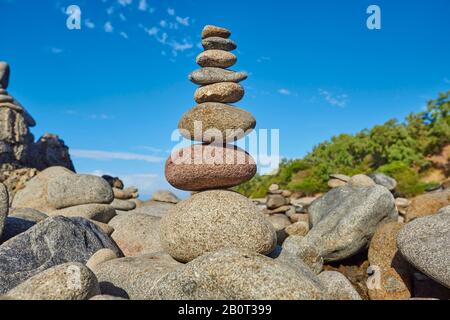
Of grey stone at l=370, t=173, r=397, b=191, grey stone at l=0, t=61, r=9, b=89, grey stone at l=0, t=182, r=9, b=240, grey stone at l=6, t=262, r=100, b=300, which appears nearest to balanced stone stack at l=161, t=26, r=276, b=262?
grey stone at l=6, t=262, r=100, b=300

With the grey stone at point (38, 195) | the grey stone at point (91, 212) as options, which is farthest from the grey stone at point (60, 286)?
the grey stone at point (38, 195)

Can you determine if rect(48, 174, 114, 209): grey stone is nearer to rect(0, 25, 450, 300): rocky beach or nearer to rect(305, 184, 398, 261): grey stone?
rect(0, 25, 450, 300): rocky beach

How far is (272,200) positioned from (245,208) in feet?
31.9

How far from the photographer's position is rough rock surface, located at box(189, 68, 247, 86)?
24.0ft

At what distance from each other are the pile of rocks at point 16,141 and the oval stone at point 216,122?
13963 mm

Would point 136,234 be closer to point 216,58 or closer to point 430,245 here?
point 216,58

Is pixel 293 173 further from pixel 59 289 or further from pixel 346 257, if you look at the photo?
pixel 59 289

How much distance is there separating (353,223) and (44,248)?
22.7ft

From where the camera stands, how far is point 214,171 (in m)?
6.80

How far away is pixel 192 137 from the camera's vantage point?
7.27 metres

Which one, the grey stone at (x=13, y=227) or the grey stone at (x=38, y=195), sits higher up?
the grey stone at (x=38, y=195)

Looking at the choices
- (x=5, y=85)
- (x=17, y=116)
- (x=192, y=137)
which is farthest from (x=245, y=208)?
(x=5, y=85)

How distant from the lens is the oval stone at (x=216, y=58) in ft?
24.4

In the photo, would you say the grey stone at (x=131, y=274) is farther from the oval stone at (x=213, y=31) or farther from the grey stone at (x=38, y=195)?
the grey stone at (x=38, y=195)
